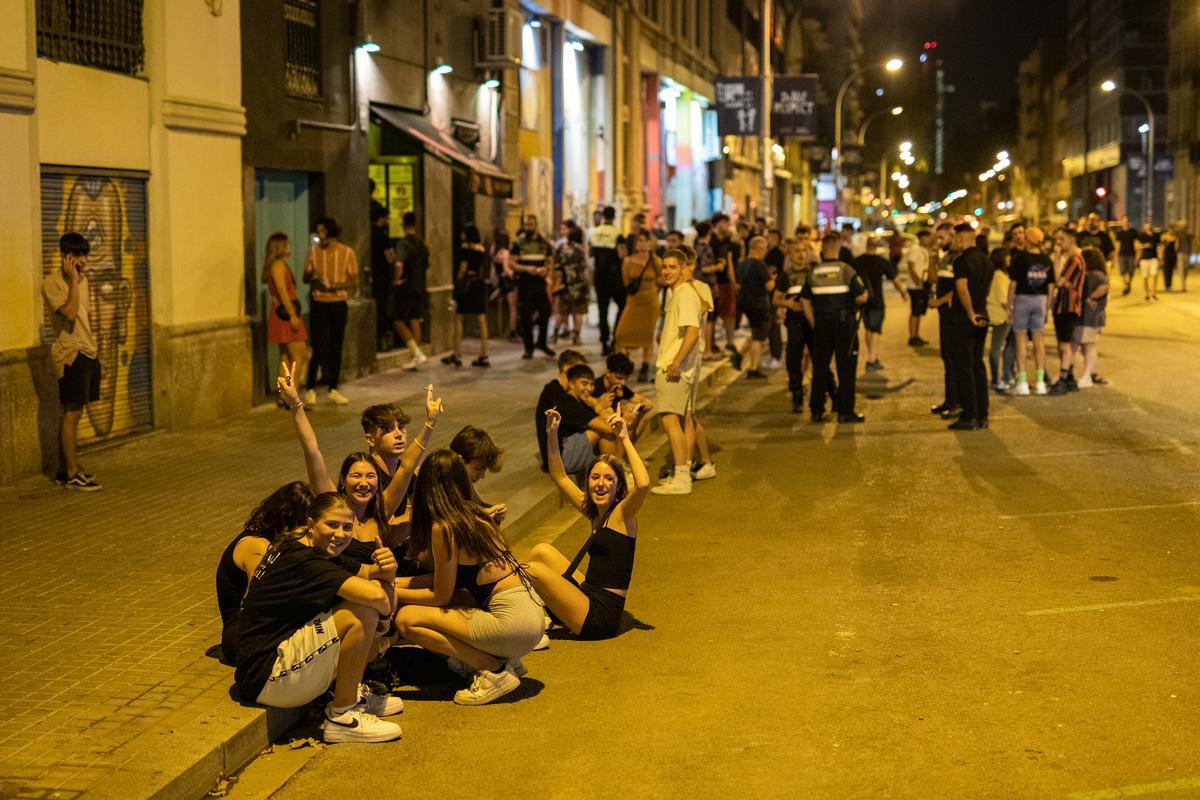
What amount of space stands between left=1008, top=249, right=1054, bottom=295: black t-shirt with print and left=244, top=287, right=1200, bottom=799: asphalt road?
386 centimetres

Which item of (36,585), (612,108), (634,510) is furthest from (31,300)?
(612,108)

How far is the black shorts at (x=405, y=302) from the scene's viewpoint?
751 inches

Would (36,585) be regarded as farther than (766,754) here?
Yes

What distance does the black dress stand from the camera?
781 inches

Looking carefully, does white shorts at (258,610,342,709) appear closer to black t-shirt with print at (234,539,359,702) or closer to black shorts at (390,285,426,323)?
black t-shirt with print at (234,539,359,702)

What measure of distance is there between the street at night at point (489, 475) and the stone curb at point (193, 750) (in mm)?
28

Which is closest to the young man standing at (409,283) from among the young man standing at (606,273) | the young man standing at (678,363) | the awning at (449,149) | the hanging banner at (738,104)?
the awning at (449,149)

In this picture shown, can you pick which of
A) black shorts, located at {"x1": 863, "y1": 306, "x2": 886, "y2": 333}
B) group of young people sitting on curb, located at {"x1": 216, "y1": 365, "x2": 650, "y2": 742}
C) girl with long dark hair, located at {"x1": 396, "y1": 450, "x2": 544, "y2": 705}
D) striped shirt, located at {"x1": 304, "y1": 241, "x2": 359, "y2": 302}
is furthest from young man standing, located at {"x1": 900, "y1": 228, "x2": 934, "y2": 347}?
girl with long dark hair, located at {"x1": 396, "y1": 450, "x2": 544, "y2": 705}

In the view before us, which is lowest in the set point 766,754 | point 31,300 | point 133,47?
point 766,754

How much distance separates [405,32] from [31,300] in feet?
32.2

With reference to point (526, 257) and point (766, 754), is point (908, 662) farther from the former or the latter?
point (526, 257)

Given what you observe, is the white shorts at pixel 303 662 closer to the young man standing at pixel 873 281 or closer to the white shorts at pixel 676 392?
the white shorts at pixel 676 392

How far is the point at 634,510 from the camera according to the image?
757cm

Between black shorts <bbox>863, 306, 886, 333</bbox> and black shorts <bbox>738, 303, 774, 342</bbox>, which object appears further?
black shorts <bbox>863, 306, 886, 333</bbox>
